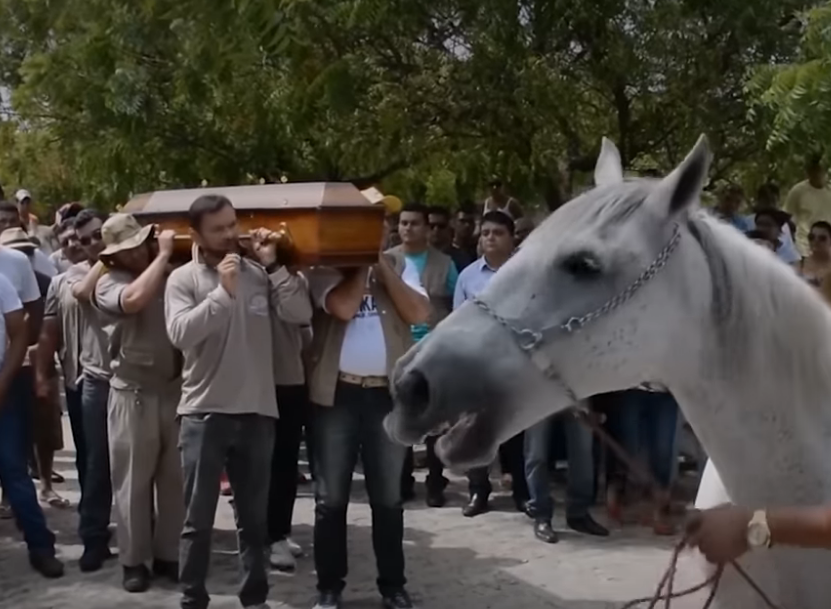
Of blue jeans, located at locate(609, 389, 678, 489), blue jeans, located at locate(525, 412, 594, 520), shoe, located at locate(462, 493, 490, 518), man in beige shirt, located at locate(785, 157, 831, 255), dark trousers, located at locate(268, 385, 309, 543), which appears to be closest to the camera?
dark trousers, located at locate(268, 385, 309, 543)

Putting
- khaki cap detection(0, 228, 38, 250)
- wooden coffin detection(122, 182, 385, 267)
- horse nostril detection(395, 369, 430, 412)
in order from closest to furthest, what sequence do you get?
horse nostril detection(395, 369, 430, 412) < wooden coffin detection(122, 182, 385, 267) < khaki cap detection(0, 228, 38, 250)

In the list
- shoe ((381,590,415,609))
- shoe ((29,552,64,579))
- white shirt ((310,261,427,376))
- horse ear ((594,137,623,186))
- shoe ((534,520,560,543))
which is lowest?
shoe ((29,552,64,579))

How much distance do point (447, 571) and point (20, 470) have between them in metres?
2.38

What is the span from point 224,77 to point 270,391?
4369 millimetres

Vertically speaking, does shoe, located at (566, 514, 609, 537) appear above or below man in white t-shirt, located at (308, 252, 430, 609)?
below

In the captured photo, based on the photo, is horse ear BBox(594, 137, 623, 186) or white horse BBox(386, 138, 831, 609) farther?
horse ear BBox(594, 137, 623, 186)

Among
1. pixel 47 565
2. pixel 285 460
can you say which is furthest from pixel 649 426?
pixel 47 565

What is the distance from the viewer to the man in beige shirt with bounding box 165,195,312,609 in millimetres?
4930

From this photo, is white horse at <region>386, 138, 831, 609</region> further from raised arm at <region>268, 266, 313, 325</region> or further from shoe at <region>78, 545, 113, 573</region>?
shoe at <region>78, 545, 113, 573</region>

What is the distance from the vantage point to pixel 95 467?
20.4 ft

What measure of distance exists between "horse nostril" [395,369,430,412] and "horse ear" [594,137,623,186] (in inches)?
24.5

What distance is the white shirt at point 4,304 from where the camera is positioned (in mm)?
5793

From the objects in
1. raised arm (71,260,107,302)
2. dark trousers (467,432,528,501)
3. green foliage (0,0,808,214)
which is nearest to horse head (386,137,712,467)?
raised arm (71,260,107,302)

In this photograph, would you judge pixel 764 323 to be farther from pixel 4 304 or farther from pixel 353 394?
pixel 4 304
